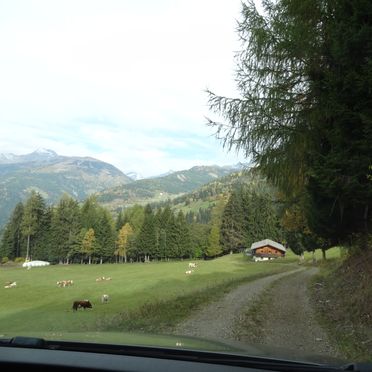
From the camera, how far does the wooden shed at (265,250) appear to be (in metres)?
96.6

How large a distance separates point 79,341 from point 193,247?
372 ft

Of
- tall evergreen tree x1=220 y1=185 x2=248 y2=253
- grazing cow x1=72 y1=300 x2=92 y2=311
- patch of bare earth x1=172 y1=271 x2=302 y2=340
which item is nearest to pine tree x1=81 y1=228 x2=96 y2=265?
tall evergreen tree x1=220 y1=185 x2=248 y2=253

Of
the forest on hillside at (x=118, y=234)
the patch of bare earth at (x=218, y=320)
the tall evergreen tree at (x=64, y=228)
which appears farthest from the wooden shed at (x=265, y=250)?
the patch of bare earth at (x=218, y=320)

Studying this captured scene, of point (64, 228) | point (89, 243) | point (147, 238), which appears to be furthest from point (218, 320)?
point (64, 228)

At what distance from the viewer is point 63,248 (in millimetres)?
114312

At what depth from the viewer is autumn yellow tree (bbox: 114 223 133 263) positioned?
116688mm

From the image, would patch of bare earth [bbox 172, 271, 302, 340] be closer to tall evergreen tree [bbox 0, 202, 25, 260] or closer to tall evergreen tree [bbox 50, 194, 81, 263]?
tall evergreen tree [bbox 50, 194, 81, 263]

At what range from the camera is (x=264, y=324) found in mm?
14203

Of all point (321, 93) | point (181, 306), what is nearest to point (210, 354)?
point (321, 93)

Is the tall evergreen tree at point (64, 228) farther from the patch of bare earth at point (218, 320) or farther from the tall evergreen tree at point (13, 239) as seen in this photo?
the patch of bare earth at point (218, 320)

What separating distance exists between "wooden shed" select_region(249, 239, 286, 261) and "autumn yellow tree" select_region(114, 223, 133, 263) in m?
33.5

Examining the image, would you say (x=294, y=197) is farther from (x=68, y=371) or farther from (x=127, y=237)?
(x=127, y=237)

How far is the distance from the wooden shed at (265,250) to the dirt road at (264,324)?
252 ft

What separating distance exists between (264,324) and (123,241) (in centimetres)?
10513
